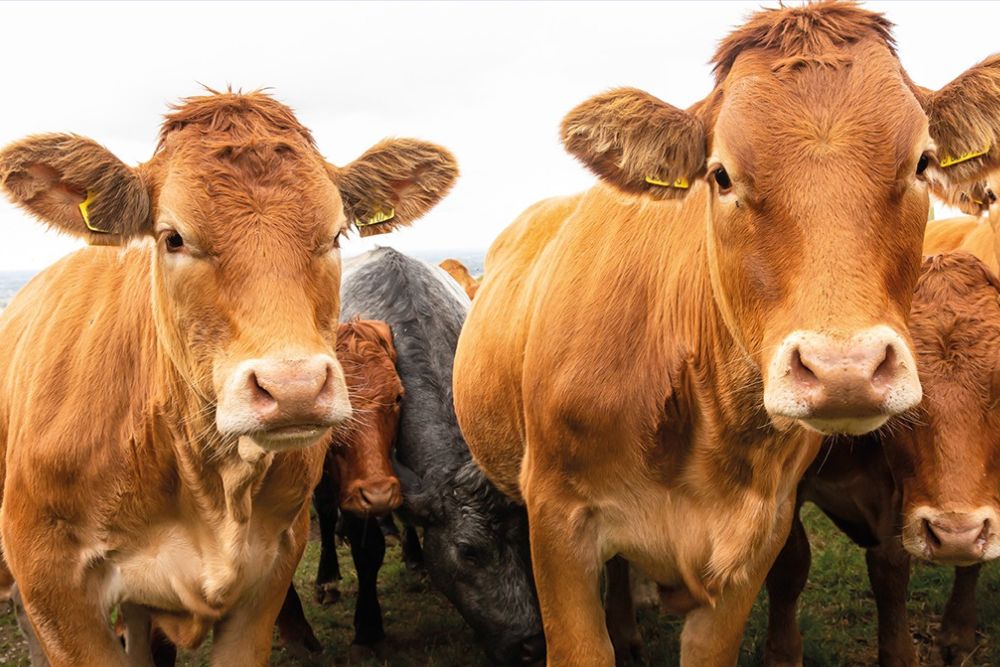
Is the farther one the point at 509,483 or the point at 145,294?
the point at 509,483

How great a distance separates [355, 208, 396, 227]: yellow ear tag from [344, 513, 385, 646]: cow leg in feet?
7.68

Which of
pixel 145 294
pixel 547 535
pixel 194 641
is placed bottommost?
pixel 194 641

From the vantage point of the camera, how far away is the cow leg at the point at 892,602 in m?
4.71

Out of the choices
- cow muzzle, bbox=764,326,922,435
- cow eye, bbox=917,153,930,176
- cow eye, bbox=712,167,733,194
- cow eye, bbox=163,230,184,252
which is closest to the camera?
cow muzzle, bbox=764,326,922,435

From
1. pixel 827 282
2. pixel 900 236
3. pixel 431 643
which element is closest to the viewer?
pixel 827 282

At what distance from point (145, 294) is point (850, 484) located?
355 centimetres

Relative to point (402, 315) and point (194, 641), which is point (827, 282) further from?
point (402, 315)

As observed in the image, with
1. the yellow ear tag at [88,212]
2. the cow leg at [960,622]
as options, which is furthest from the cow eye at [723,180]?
the cow leg at [960,622]

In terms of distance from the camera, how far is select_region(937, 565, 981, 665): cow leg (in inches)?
201

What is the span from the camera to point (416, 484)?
5.30 m

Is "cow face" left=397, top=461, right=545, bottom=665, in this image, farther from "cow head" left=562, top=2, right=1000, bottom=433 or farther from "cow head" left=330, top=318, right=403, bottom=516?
"cow head" left=562, top=2, right=1000, bottom=433

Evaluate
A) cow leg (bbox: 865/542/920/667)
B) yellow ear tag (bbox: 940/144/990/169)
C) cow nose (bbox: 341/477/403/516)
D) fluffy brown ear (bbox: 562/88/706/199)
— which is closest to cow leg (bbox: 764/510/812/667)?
cow leg (bbox: 865/542/920/667)

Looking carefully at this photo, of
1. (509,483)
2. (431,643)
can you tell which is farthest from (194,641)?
(431,643)

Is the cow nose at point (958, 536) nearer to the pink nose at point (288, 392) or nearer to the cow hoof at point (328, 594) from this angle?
the pink nose at point (288, 392)
